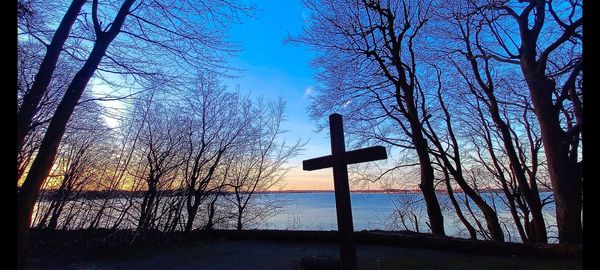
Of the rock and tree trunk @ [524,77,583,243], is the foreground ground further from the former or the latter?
tree trunk @ [524,77,583,243]

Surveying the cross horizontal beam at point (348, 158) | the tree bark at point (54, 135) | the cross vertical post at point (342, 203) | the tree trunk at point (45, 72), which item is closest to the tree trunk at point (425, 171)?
the cross horizontal beam at point (348, 158)

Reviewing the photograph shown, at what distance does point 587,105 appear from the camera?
1.08 m

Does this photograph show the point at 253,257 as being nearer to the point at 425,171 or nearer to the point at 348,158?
the point at 348,158

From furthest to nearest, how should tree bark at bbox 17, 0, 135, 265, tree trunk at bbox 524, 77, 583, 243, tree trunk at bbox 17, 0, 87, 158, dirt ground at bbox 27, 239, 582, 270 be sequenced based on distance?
tree trunk at bbox 524, 77, 583, 243 → dirt ground at bbox 27, 239, 582, 270 → tree trunk at bbox 17, 0, 87, 158 → tree bark at bbox 17, 0, 135, 265

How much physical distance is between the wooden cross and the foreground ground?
1277 millimetres

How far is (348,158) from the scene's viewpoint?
488 cm

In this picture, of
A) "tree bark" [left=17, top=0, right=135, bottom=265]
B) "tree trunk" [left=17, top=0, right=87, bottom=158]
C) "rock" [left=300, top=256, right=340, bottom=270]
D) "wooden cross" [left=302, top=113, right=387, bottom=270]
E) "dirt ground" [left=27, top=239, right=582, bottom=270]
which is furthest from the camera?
"dirt ground" [left=27, top=239, right=582, bottom=270]

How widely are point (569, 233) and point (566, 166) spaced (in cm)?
138

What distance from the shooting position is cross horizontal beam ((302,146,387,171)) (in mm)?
4516

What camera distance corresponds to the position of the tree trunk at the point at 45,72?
4.47m

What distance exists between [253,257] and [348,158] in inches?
141

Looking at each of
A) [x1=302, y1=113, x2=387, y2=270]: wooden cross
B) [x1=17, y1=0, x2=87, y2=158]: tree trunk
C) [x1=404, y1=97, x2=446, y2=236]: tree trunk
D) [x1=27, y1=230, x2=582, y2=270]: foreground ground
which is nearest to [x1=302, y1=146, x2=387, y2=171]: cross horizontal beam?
[x1=302, y1=113, x2=387, y2=270]: wooden cross

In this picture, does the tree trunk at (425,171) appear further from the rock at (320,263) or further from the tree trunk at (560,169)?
the rock at (320,263)

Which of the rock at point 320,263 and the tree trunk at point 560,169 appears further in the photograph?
the tree trunk at point 560,169
